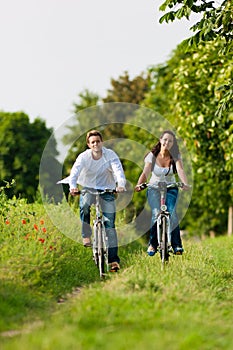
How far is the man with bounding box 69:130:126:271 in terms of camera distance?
10195mm

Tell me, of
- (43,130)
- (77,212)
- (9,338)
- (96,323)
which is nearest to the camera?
(9,338)

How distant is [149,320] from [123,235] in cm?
1016

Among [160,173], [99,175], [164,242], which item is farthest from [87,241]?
[160,173]

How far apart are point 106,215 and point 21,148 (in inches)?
1326

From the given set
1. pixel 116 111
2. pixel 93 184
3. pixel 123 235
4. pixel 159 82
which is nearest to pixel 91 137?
pixel 93 184

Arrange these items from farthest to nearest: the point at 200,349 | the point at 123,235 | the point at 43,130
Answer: the point at 43,130 → the point at 123,235 → the point at 200,349

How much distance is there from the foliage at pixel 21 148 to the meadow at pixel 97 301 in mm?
Result: 29616

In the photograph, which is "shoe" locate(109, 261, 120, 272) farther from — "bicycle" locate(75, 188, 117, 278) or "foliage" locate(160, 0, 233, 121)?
"foliage" locate(160, 0, 233, 121)

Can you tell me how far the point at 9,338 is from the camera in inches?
245

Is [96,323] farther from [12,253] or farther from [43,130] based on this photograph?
[43,130]

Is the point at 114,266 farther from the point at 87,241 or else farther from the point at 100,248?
the point at 87,241

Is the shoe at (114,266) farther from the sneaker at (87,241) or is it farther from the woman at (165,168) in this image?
the woman at (165,168)

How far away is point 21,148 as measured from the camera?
43.6 m

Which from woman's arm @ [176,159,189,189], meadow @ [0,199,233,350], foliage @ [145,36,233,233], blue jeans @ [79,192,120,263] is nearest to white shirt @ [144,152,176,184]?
woman's arm @ [176,159,189,189]
